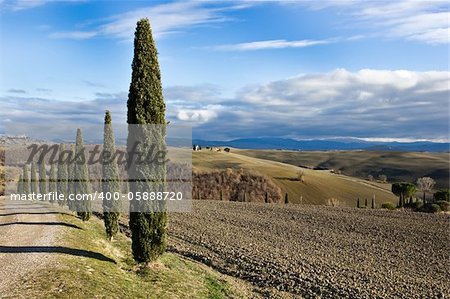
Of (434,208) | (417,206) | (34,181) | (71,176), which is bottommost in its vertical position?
(417,206)

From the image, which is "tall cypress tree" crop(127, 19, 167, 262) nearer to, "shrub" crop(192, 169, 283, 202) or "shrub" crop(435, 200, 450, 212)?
"shrub" crop(435, 200, 450, 212)

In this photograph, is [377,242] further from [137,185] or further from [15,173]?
[15,173]

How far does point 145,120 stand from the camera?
18.0m

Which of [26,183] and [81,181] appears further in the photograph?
[26,183]

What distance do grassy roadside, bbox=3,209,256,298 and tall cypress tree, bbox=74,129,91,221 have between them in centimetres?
585

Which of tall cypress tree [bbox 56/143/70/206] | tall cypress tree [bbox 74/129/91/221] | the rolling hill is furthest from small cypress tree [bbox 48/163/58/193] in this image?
the rolling hill

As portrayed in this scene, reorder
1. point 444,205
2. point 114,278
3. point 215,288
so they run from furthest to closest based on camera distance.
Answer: point 444,205 < point 215,288 < point 114,278

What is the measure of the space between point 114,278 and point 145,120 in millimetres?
6476

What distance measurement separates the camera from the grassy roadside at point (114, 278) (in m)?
13.7

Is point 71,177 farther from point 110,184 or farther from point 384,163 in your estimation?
point 384,163

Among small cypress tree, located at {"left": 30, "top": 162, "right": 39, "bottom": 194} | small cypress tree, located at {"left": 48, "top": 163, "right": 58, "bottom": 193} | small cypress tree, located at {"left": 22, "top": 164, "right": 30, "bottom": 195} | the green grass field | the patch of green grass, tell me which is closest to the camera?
the patch of green grass

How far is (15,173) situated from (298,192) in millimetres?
61708

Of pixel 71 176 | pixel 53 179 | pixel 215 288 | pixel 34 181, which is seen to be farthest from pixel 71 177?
pixel 34 181

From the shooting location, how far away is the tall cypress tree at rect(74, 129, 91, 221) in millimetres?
29688
